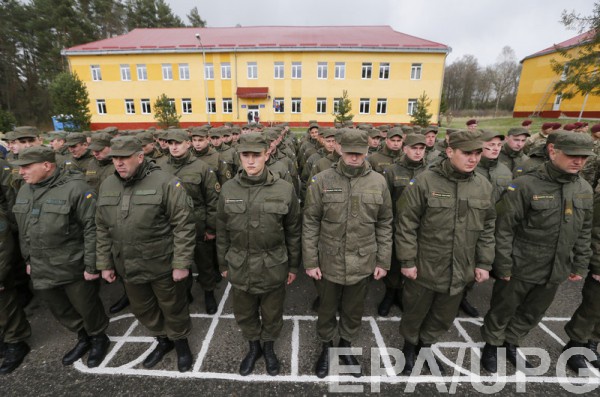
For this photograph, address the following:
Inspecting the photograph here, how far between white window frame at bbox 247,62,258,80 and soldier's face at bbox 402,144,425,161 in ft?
89.1

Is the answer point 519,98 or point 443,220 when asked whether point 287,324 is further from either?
point 519,98

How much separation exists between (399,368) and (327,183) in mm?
2427

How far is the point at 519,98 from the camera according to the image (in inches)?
1406

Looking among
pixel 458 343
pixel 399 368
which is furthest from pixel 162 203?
pixel 458 343

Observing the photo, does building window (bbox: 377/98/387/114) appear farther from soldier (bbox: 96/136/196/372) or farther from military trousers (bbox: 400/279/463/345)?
soldier (bbox: 96/136/196/372)

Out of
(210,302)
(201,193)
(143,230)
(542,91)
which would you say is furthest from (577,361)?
(542,91)

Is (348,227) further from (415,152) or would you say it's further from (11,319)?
(11,319)

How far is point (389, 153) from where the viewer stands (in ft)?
17.3

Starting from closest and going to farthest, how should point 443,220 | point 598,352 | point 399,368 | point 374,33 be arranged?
1. point 443,220
2. point 399,368
3. point 598,352
4. point 374,33

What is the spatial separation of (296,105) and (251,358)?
28063 millimetres

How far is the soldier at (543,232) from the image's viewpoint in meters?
2.95

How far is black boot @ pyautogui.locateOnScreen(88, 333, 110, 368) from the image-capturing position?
Answer: 3.32 meters

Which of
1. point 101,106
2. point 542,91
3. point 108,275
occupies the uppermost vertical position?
point 542,91

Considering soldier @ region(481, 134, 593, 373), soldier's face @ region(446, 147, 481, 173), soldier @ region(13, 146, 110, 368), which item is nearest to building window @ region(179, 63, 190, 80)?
soldier @ region(13, 146, 110, 368)
